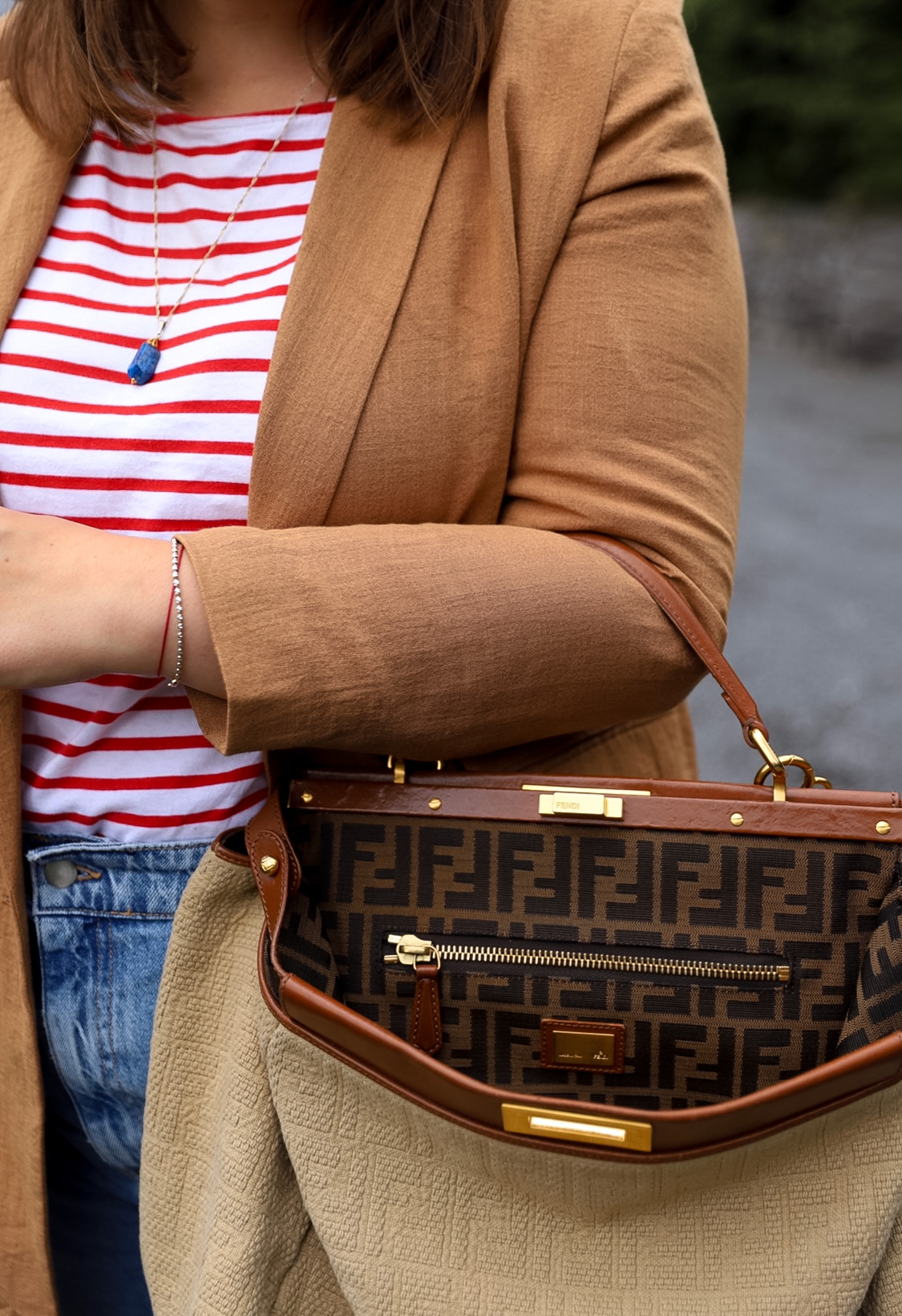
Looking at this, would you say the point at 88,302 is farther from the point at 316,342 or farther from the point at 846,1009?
the point at 846,1009

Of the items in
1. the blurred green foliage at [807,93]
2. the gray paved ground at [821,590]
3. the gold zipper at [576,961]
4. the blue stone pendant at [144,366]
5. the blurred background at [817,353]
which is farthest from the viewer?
the blurred green foliage at [807,93]

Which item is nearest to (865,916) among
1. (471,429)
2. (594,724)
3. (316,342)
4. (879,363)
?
(594,724)

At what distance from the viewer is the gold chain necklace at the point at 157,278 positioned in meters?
1.12

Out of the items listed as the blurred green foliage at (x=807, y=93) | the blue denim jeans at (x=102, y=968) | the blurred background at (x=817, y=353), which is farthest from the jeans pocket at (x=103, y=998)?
the blurred green foliage at (x=807, y=93)

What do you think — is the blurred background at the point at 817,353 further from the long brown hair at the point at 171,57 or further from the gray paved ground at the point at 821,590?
the long brown hair at the point at 171,57

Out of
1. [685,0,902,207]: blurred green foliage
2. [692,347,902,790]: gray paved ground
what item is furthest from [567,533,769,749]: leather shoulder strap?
[685,0,902,207]: blurred green foliage

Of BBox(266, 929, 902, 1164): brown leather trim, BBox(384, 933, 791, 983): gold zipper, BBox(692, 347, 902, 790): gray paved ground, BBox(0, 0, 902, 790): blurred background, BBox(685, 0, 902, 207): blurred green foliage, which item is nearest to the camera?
BBox(266, 929, 902, 1164): brown leather trim

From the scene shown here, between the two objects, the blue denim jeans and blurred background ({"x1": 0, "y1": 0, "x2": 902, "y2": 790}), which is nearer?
the blue denim jeans

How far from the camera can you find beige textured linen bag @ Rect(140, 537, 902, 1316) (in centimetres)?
95

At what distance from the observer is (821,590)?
4582 millimetres

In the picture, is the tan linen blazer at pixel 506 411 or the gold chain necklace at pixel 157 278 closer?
the tan linen blazer at pixel 506 411

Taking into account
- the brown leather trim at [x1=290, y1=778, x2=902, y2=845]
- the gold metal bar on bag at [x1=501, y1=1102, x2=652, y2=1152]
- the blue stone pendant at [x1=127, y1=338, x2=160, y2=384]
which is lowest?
the gold metal bar on bag at [x1=501, y1=1102, x2=652, y2=1152]

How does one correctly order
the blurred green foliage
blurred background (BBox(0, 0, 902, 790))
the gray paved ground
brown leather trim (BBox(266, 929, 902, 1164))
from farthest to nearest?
1. the blurred green foliage
2. blurred background (BBox(0, 0, 902, 790))
3. the gray paved ground
4. brown leather trim (BBox(266, 929, 902, 1164))

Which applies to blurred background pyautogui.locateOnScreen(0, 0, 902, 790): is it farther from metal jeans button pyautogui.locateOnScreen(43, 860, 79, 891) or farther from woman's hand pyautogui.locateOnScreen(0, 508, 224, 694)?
woman's hand pyautogui.locateOnScreen(0, 508, 224, 694)
